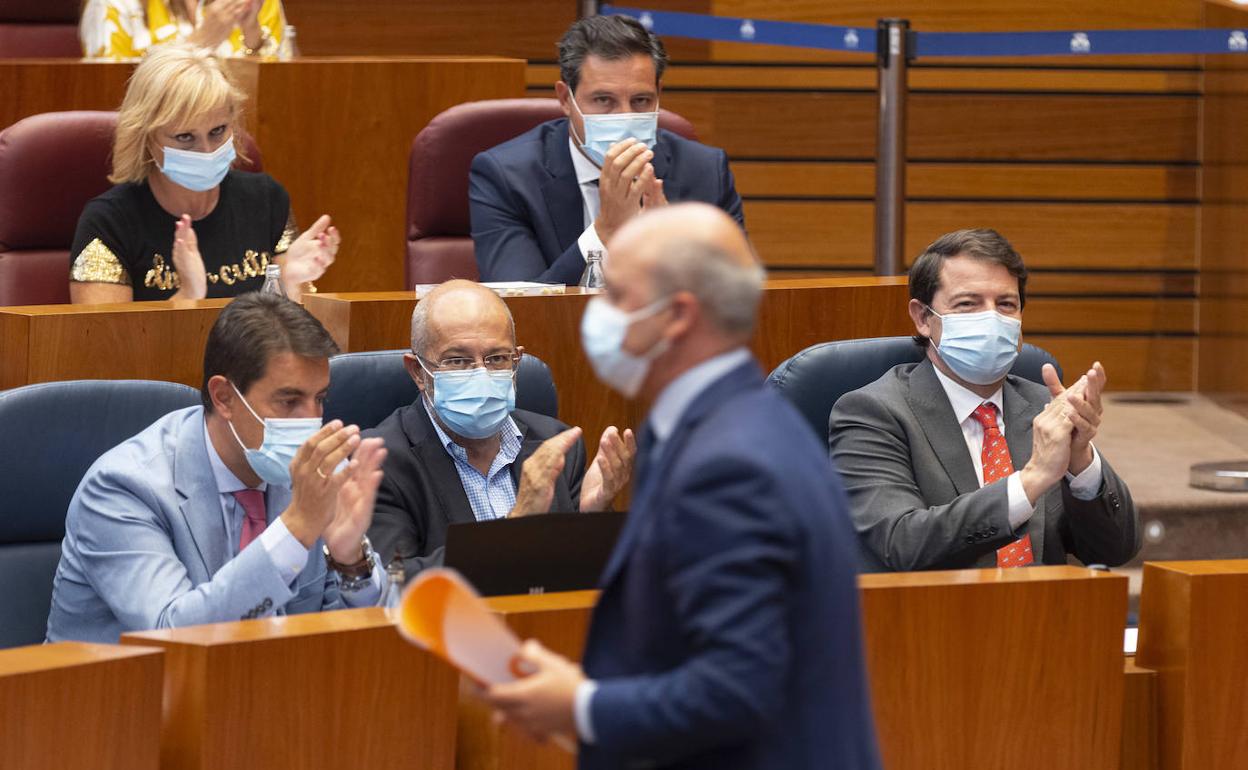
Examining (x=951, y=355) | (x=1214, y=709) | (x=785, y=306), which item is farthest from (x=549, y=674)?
(x=785, y=306)

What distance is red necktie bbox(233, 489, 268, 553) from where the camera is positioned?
2418 millimetres

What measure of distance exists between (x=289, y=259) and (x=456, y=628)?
2113 millimetres

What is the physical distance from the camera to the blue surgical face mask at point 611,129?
3562 mm

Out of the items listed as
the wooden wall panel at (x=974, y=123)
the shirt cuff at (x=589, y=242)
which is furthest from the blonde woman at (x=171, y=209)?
the wooden wall panel at (x=974, y=123)

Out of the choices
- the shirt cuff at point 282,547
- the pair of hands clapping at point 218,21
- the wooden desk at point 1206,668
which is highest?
the pair of hands clapping at point 218,21

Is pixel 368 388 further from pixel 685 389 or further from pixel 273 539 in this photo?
pixel 685 389

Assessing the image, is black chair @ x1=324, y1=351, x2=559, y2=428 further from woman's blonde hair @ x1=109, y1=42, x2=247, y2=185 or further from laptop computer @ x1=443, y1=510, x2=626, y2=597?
woman's blonde hair @ x1=109, y1=42, x2=247, y2=185

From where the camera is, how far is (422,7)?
556 centimetres

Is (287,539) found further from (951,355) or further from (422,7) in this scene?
(422,7)

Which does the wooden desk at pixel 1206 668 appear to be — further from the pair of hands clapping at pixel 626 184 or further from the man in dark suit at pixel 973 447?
the pair of hands clapping at pixel 626 184

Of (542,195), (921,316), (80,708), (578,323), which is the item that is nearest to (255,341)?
(80,708)

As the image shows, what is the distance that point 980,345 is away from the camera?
2793 millimetres

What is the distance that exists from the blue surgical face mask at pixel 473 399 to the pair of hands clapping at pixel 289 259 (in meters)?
0.69

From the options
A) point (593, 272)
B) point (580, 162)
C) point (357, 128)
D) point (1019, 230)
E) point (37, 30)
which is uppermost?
point (37, 30)
